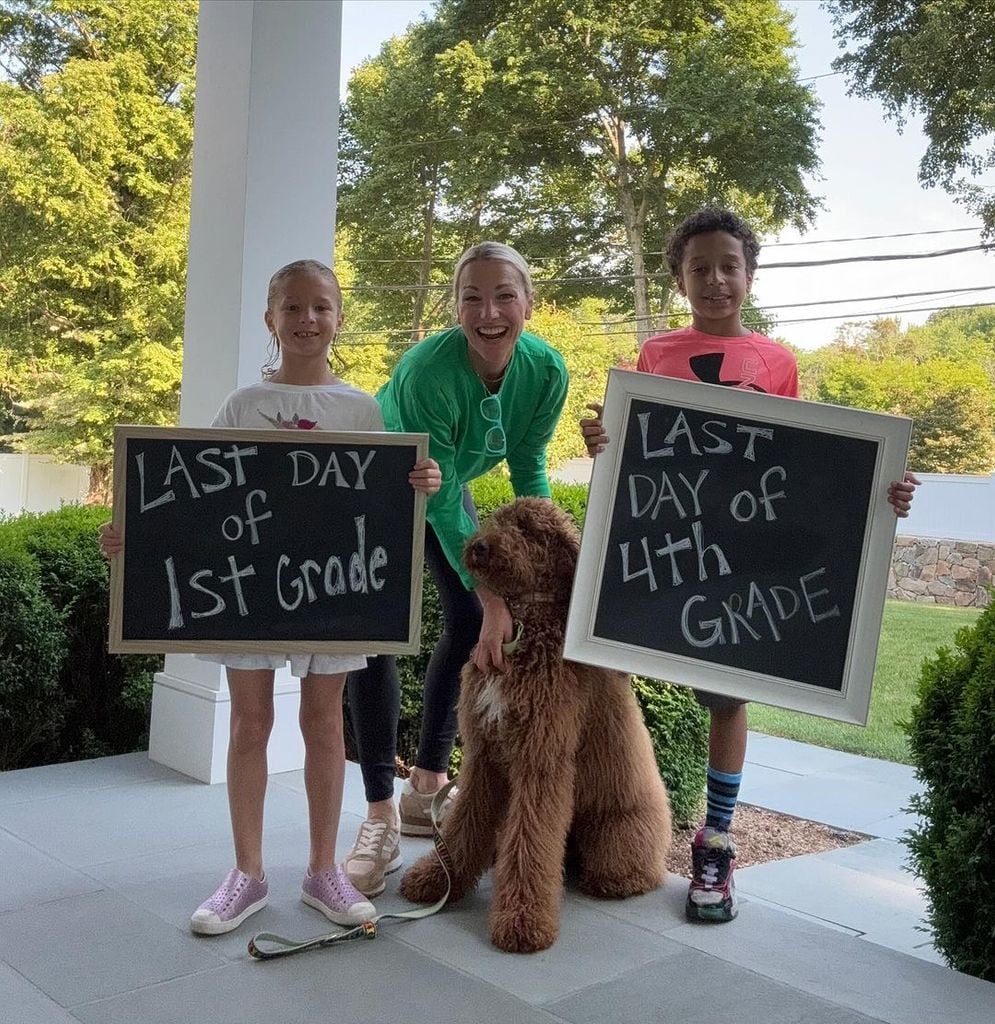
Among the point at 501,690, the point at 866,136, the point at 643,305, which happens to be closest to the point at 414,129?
the point at 643,305

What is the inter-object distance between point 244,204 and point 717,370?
1.62m

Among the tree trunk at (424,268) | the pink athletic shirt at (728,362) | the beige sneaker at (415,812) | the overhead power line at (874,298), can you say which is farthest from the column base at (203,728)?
the tree trunk at (424,268)

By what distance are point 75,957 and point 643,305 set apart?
9.61m

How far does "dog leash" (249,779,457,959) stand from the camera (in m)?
1.95

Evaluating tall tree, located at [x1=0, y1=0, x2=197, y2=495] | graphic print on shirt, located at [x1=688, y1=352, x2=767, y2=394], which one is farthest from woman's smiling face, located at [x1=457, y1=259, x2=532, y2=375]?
tall tree, located at [x1=0, y1=0, x2=197, y2=495]

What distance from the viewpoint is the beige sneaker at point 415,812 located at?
2631 mm

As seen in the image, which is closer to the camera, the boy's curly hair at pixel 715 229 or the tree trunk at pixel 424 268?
the boy's curly hair at pixel 715 229

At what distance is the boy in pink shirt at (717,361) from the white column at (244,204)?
135 cm

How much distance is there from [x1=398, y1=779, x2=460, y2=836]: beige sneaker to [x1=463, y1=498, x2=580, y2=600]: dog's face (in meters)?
0.77

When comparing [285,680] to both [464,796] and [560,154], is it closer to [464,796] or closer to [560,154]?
[464,796]

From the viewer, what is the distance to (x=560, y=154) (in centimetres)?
1211

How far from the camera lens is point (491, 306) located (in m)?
2.17

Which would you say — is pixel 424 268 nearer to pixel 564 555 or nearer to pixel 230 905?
pixel 564 555

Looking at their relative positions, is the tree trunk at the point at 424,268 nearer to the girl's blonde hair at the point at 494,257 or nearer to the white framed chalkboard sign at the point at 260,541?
the girl's blonde hair at the point at 494,257
